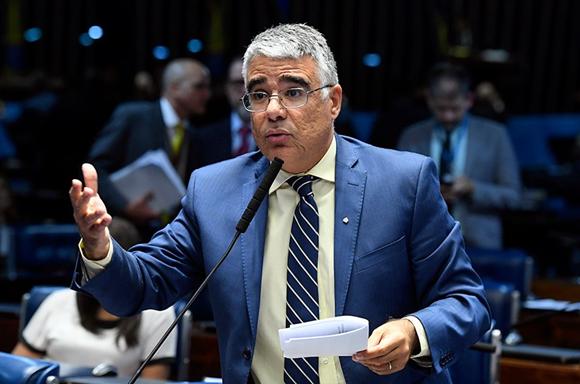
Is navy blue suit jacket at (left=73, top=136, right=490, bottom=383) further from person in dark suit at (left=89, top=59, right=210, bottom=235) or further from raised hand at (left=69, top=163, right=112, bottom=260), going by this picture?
person in dark suit at (left=89, top=59, right=210, bottom=235)

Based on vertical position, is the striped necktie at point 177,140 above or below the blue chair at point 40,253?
above

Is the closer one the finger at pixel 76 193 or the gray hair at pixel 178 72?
the finger at pixel 76 193

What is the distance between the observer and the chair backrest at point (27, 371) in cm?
313

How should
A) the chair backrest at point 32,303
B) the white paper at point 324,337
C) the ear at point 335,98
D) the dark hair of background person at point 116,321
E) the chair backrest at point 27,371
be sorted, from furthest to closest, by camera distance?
the chair backrest at point 32,303
the dark hair of background person at point 116,321
the chair backrest at point 27,371
the ear at point 335,98
the white paper at point 324,337

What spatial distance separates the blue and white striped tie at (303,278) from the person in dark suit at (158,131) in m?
3.40

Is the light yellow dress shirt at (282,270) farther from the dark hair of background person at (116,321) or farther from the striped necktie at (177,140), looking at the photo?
the striped necktie at (177,140)

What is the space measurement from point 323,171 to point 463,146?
3557mm

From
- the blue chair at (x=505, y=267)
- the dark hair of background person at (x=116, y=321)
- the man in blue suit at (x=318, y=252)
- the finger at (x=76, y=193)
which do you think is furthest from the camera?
the blue chair at (x=505, y=267)

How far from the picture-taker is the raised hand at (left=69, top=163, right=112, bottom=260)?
2553 mm

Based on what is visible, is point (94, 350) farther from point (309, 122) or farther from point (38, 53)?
point (38, 53)

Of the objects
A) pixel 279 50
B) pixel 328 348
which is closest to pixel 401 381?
pixel 328 348

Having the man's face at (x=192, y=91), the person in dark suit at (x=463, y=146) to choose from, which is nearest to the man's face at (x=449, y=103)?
the person in dark suit at (x=463, y=146)

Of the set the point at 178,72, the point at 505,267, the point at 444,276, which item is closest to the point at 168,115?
the point at 178,72

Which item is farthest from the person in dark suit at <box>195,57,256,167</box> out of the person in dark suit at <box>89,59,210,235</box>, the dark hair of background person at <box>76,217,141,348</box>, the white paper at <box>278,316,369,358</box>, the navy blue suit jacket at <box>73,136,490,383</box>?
the white paper at <box>278,316,369,358</box>
